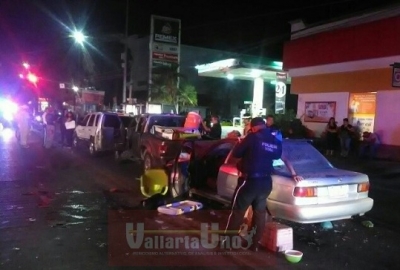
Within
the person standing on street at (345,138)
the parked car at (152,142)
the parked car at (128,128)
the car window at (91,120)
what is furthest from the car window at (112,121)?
the person standing on street at (345,138)

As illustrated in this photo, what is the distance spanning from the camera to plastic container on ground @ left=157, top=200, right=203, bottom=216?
7.38m

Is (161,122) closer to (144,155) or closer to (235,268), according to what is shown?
(144,155)

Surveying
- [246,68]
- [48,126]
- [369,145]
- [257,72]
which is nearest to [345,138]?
[369,145]

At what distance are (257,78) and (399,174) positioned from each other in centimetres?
1731

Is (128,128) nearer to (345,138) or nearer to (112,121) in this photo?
(112,121)

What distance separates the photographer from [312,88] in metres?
20.4

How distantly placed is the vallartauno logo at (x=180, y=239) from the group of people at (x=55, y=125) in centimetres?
1224

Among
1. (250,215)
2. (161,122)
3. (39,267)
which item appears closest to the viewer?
(39,267)

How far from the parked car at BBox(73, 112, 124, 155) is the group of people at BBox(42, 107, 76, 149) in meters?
1.81

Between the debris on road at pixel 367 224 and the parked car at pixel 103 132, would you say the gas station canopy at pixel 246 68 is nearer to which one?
the parked car at pixel 103 132

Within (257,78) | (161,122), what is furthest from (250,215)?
(257,78)

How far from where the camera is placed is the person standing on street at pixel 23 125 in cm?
1767

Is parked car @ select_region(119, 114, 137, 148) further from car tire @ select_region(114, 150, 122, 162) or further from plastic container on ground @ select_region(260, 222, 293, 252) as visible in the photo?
plastic container on ground @ select_region(260, 222, 293, 252)

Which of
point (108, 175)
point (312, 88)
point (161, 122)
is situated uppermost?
point (312, 88)
